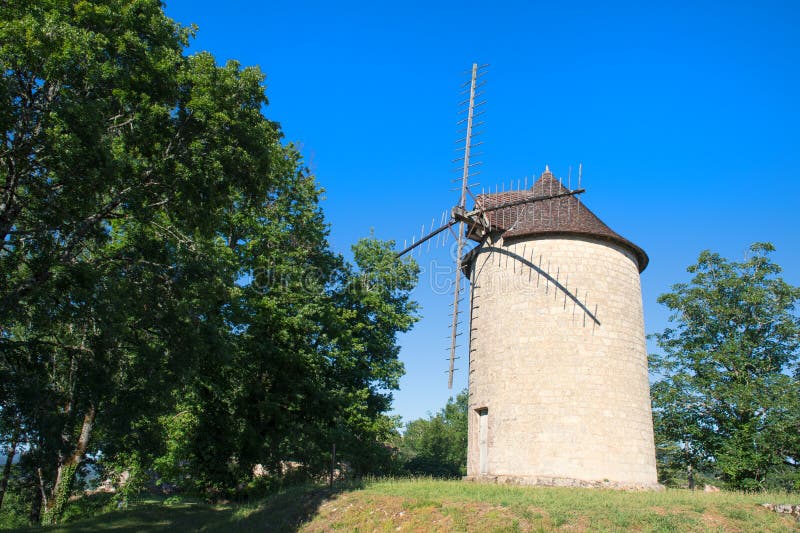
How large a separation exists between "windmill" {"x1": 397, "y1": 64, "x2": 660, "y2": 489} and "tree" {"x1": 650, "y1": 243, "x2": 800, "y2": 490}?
9.89m

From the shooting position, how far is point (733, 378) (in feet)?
91.2

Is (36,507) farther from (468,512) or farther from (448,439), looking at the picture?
(448,439)

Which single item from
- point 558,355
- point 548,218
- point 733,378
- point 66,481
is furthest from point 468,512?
point 733,378

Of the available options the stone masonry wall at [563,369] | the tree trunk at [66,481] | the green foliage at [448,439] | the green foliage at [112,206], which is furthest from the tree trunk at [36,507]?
the green foliage at [448,439]

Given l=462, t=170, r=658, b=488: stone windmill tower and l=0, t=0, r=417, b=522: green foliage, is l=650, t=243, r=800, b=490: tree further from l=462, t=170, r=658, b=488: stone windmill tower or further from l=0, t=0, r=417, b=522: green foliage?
l=0, t=0, r=417, b=522: green foliage

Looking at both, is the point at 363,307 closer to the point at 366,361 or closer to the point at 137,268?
the point at 366,361

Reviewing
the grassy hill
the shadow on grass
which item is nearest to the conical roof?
the grassy hill

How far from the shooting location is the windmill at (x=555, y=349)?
17.5m

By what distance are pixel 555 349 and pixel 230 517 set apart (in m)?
11.3

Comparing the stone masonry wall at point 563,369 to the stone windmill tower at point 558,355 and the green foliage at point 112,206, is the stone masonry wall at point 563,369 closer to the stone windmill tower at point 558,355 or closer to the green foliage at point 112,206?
the stone windmill tower at point 558,355

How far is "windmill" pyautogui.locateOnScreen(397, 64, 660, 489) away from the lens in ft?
57.6

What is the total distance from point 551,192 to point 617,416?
8.58 metres

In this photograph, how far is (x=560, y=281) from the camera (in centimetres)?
1912

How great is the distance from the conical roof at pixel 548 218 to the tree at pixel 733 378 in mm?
9720
